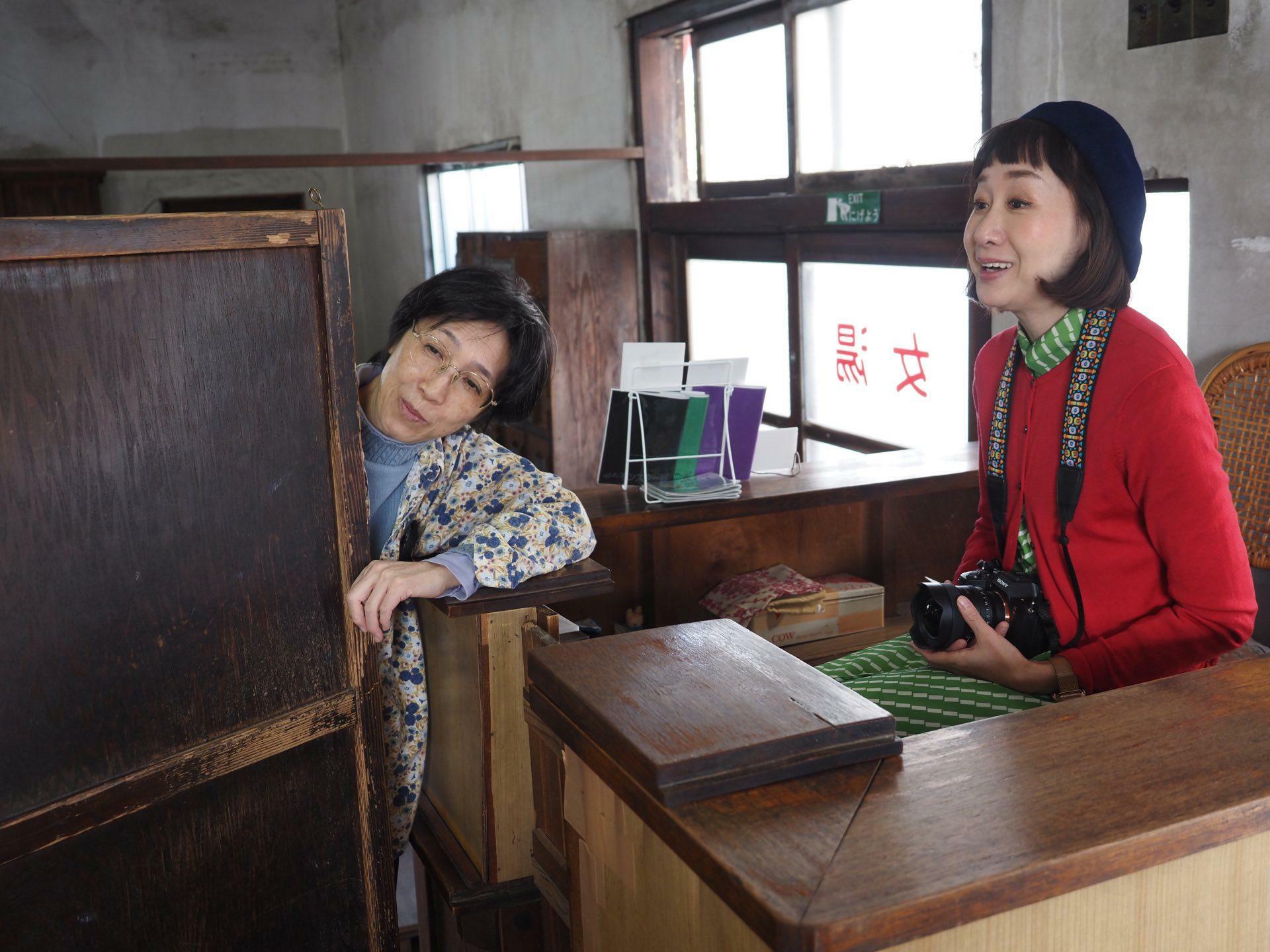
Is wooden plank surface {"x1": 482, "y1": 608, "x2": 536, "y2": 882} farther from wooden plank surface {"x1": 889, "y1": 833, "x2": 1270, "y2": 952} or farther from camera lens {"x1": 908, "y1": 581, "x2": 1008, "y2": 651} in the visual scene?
wooden plank surface {"x1": 889, "y1": 833, "x2": 1270, "y2": 952}

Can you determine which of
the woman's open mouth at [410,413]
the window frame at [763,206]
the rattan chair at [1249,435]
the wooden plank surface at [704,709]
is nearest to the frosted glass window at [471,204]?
the window frame at [763,206]

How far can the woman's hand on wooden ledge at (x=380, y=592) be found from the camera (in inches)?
52.4

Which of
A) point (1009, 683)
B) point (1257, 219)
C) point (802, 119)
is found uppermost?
point (802, 119)

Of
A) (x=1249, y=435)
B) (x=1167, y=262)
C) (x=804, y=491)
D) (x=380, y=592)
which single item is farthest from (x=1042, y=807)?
(x=1167, y=262)

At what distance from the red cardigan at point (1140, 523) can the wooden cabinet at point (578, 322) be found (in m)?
2.93

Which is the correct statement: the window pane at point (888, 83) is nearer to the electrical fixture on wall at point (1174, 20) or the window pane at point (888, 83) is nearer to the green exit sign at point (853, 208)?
the green exit sign at point (853, 208)

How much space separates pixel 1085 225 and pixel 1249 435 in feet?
2.60

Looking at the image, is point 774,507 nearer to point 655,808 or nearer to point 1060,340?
point 1060,340

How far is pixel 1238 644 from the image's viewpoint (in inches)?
55.2

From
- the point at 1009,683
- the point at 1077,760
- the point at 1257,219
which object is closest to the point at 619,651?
the point at 1077,760

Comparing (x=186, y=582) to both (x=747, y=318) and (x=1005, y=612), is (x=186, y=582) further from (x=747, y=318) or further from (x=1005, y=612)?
(x=747, y=318)

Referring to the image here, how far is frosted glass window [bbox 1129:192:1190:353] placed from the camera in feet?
7.66

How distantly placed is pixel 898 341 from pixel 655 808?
9.08 feet

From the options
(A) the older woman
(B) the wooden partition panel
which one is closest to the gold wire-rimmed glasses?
(A) the older woman
